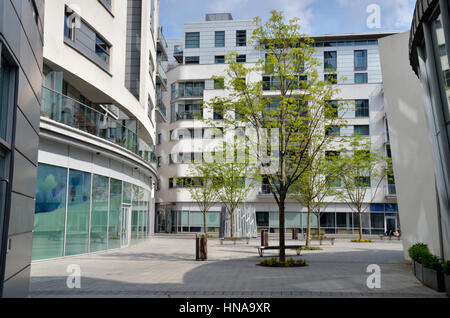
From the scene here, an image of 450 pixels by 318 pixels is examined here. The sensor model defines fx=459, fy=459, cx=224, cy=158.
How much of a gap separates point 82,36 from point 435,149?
15346 millimetres

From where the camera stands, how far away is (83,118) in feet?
61.5

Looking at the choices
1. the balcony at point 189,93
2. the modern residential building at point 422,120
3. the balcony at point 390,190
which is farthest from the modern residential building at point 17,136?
the balcony at point 189,93

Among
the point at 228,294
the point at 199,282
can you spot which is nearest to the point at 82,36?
the point at 199,282

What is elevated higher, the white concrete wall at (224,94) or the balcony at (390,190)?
the white concrete wall at (224,94)

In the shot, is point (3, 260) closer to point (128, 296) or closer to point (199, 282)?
point (128, 296)

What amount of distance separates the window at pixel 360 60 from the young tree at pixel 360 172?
13.4 meters

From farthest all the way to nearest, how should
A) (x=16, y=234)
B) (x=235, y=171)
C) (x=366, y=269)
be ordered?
1. (x=235, y=171)
2. (x=366, y=269)
3. (x=16, y=234)

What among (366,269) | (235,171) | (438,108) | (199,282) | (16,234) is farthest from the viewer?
(235,171)

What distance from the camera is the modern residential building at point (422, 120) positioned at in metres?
9.66

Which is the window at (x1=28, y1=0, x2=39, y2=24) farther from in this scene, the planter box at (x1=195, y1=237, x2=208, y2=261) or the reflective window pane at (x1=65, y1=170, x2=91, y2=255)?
the planter box at (x1=195, y1=237, x2=208, y2=261)

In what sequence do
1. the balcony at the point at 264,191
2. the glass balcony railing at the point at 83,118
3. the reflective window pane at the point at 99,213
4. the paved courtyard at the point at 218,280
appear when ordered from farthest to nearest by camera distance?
the balcony at the point at 264,191
the reflective window pane at the point at 99,213
the glass balcony railing at the point at 83,118
the paved courtyard at the point at 218,280

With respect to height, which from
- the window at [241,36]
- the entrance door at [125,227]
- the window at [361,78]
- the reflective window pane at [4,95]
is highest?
the window at [241,36]

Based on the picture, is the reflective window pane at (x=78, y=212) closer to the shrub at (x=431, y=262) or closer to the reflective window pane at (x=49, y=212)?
the reflective window pane at (x=49, y=212)

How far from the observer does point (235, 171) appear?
126ft
